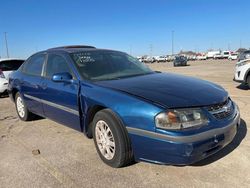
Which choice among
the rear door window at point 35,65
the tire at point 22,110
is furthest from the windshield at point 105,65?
the tire at point 22,110

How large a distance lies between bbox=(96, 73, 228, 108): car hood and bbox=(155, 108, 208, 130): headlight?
81 mm

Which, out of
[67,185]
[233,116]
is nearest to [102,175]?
[67,185]

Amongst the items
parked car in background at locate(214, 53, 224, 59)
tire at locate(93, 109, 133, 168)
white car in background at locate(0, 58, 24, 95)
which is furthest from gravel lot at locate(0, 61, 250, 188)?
parked car in background at locate(214, 53, 224, 59)

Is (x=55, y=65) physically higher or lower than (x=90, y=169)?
higher

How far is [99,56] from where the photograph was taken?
4.72 m

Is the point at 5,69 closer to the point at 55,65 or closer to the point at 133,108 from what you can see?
the point at 55,65

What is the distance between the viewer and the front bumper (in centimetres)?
295

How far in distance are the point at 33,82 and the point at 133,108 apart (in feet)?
9.31

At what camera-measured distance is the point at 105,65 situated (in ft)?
14.9

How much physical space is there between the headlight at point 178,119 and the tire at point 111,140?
1.66 ft

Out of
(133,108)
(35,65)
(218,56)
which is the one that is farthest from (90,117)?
(218,56)

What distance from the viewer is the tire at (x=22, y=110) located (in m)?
6.01

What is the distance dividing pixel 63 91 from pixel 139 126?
169 cm

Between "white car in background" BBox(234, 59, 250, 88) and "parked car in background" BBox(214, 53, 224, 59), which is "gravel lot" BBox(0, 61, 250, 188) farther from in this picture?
"parked car in background" BBox(214, 53, 224, 59)
